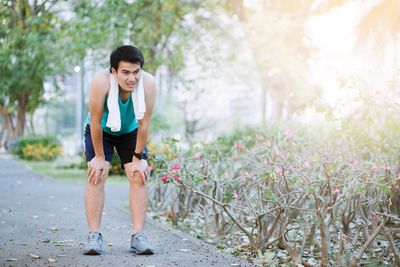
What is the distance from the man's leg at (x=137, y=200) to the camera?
14.6ft

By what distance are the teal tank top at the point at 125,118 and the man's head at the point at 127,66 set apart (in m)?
0.15

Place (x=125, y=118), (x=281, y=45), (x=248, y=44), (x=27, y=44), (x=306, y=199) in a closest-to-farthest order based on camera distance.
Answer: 1. (x=125, y=118)
2. (x=306, y=199)
3. (x=27, y=44)
4. (x=281, y=45)
5. (x=248, y=44)

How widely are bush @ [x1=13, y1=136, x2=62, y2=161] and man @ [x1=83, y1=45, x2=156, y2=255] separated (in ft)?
64.9

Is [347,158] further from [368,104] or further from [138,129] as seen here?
[138,129]

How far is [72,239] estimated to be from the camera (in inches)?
201

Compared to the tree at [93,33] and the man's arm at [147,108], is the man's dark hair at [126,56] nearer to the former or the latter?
the man's arm at [147,108]

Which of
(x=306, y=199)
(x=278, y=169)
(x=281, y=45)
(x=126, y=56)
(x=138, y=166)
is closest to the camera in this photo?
(x=126, y=56)

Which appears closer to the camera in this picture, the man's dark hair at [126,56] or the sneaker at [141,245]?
the man's dark hair at [126,56]

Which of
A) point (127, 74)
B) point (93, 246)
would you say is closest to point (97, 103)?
point (127, 74)

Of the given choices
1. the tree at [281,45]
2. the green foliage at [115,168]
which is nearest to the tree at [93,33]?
the tree at [281,45]

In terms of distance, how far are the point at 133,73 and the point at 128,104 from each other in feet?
0.87

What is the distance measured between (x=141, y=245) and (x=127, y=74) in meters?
1.28

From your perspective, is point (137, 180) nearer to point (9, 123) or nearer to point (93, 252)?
point (93, 252)

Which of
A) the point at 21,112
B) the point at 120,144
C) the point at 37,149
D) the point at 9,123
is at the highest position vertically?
the point at 120,144
